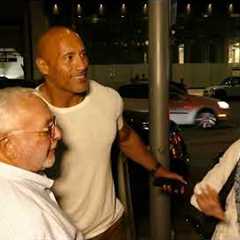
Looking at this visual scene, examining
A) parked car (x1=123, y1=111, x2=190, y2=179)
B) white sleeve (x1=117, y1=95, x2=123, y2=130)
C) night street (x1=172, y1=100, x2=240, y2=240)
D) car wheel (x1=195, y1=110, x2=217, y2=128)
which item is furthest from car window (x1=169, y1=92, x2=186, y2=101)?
white sleeve (x1=117, y1=95, x2=123, y2=130)

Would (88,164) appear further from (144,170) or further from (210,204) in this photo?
(144,170)

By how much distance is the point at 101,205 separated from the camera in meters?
2.67

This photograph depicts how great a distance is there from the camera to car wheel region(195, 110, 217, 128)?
15.1 m

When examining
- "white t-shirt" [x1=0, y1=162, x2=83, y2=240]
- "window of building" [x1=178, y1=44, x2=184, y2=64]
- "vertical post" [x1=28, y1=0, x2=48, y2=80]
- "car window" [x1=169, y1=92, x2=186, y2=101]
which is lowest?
"car window" [x1=169, y1=92, x2=186, y2=101]

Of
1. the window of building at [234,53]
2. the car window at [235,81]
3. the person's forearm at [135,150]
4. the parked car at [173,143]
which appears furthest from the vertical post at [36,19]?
the person's forearm at [135,150]

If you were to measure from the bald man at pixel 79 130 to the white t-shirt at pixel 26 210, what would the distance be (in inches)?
38.1

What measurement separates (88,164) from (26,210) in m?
1.16

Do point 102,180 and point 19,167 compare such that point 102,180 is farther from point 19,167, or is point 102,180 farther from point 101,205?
point 19,167

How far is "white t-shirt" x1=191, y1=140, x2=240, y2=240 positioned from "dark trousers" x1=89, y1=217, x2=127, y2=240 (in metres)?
0.54

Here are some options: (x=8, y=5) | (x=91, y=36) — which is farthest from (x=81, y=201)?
(x=91, y=36)

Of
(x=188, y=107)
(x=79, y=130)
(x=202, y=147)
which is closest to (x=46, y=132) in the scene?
(x=79, y=130)

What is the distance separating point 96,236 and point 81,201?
0.23 m

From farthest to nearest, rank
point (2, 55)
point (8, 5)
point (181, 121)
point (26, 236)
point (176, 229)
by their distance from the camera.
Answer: point (2, 55)
point (8, 5)
point (181, 121)
point (176, 229)
point (26, 236)

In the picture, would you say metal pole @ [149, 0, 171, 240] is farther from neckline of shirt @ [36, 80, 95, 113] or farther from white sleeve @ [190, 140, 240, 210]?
white sleeve @ [190, 140, 240, 210]
